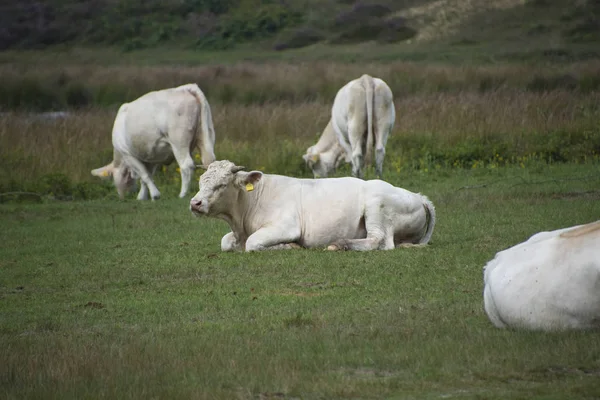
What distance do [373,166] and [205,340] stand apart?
44.5 feet

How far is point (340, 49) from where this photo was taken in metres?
50.5

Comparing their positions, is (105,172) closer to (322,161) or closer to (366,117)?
(322,161)

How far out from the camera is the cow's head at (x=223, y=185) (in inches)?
469

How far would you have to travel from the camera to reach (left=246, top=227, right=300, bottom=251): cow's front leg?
468 inches

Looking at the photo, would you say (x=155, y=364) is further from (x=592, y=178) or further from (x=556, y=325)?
(x=592, y=178)

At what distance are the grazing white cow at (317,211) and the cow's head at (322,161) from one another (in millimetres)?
8751

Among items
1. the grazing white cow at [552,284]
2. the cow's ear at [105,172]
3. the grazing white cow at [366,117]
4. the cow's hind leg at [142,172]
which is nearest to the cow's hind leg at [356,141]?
the grazing white cow at [366,117]

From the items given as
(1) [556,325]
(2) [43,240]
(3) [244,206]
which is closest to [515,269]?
(1) [556,325]

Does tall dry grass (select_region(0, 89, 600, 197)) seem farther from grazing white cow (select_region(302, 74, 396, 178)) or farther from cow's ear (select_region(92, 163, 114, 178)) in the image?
grazing white cow (select_region(302, 74, 396, 178))

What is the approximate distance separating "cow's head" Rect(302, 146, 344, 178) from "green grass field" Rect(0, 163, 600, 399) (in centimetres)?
625

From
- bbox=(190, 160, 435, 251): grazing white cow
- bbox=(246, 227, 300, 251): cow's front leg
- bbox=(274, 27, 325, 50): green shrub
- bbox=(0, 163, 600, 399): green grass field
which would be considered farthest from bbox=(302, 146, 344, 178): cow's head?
bbox=(274, 27, 325, 50): green shrub

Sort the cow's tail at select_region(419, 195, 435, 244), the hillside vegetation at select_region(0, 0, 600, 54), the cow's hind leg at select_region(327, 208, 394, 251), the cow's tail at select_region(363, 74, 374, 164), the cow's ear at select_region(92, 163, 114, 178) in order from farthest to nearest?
the hillside vegetation at select_region(0, 0, 600, 54) < the cow's ear at select_region(92, 163, 114, 178) < the cow's tail at select_region(363, 74, 374, 164) < the cow's tail at select_region(419, 195, 435, 244) < the cow's hind leg at select_region(327, 208, 394, 251)

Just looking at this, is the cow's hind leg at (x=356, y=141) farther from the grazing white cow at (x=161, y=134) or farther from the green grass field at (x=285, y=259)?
the grazing white cow at (x=161, y=134)

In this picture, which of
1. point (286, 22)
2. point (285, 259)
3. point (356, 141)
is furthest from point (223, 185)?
point (286, 22)
